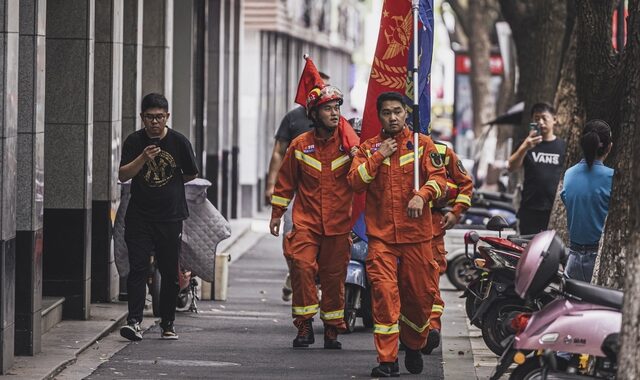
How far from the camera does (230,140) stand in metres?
28.3

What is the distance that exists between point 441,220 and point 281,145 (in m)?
3.28

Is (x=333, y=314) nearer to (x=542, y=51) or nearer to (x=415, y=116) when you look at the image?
(x=415, y=116)

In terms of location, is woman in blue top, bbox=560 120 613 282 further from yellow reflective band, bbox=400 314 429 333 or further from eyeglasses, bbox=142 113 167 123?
eyeglasses, bbox=142 113 167 123

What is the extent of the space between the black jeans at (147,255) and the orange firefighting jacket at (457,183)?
2.30m

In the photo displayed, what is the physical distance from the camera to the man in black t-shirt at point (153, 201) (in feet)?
41.4

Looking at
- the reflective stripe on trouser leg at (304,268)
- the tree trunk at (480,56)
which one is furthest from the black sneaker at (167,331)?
the tree trunk at (480,56)

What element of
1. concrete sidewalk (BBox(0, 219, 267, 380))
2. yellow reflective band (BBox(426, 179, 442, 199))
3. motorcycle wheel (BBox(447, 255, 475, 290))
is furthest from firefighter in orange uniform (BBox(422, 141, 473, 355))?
motorcycle wheel (BBox(447, 255, 475, 290))

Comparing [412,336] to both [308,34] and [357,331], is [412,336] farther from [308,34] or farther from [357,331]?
[308,34]

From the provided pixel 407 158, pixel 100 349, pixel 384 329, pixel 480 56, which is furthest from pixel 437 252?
pixel 480 56

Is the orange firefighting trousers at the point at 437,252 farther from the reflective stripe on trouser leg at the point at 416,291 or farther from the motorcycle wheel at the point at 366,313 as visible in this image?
the motorcycle wheel at the point at 366,313

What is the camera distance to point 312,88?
41.4 ft

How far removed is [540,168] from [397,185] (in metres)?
4.27

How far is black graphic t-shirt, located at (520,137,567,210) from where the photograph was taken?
49.3 feet

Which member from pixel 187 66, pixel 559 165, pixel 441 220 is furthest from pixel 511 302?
pixel 187 66
